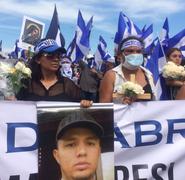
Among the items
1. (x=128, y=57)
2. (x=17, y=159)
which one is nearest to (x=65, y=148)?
(x=17, y=159)

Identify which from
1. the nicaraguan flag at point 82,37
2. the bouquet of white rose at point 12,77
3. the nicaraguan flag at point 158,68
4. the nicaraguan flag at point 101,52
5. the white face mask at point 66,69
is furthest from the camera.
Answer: the nicaraguan flag at point 101,52

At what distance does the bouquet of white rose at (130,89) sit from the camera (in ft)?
17.5

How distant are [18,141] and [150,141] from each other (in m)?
1.30

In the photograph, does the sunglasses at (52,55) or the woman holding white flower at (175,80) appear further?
the woman holding white flower at (175,80)

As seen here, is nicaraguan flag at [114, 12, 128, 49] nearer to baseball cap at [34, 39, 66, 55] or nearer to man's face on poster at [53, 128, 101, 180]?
baseball cap at [34, 39, 66, 55]

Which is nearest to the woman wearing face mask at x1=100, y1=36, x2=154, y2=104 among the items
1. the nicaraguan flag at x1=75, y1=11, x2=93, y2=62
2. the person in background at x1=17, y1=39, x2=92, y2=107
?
the person in background at x1=17, y1=39, x2=92, y2=107

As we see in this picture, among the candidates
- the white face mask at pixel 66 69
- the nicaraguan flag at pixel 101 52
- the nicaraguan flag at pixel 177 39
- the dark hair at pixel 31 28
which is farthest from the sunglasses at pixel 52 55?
the nicaraguan flag at pixel 101 52

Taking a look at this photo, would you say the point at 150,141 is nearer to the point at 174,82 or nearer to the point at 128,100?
the point at 128,100

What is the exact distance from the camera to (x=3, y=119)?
16.8 ft

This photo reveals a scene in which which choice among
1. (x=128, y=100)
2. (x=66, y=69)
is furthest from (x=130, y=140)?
(x=66, y=69)

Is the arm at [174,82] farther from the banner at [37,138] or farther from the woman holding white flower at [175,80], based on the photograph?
the banner at [37,138]

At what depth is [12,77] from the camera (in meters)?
5.35

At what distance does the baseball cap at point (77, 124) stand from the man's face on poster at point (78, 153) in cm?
3

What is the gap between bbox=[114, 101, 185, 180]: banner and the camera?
5.43 metres
